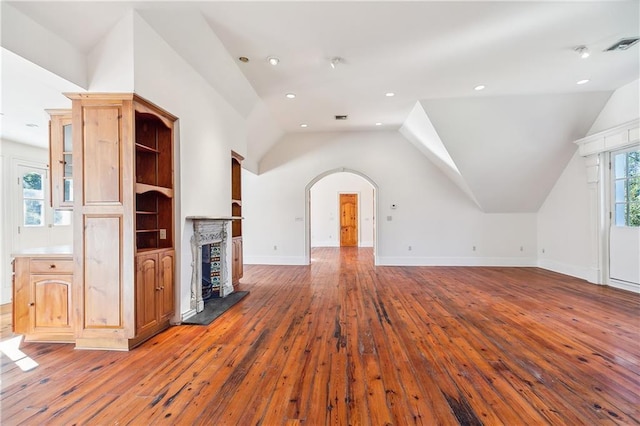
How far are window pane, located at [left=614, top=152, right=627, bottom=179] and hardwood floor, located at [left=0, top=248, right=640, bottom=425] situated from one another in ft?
7.19

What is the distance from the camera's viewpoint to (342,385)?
1.92 meters

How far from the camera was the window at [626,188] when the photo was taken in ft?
13.7

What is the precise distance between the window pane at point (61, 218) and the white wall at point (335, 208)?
7.61 meters

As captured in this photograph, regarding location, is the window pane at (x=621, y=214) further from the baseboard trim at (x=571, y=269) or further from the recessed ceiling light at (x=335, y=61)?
the recessed ceiling light at (x=335, y=61)

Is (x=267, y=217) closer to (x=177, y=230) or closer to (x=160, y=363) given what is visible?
(x=177, y=230)

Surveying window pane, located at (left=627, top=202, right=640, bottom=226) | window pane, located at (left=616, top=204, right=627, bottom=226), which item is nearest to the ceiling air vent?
window pane, located at (left=627, top=202, right=640, bottom=226)

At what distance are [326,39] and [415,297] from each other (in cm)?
370

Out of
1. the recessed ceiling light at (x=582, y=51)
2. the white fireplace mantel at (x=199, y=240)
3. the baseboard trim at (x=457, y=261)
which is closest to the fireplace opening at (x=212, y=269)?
the white fireplace mantel at (x=199, y=240)

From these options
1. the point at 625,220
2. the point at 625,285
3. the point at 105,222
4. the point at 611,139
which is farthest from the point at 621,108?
the point at 105,222

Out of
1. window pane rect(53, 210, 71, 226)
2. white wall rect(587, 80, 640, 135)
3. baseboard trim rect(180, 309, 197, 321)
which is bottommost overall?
baseboard trim rect(180, 309, 197, 321)

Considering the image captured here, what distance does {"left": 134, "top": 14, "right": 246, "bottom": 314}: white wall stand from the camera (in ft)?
8.51

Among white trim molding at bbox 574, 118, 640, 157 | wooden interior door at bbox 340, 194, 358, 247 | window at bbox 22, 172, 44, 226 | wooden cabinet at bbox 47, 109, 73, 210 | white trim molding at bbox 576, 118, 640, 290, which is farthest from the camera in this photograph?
wooden interior door at bbox 340, 194, 358, 247

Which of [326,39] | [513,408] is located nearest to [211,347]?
[513,408]

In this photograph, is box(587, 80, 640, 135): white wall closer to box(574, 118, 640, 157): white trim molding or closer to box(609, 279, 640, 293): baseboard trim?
box(574, 118, 640, 157): white trim molding
